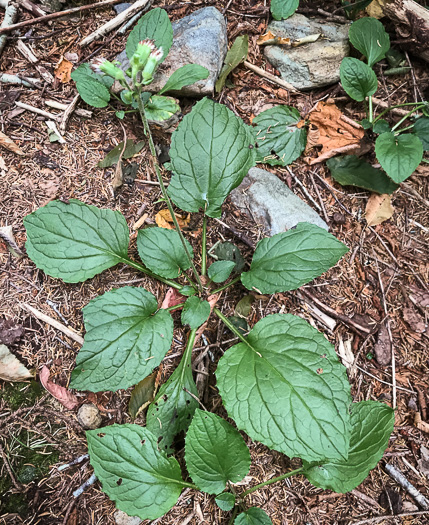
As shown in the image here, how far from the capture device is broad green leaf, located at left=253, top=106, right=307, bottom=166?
271 centimetres

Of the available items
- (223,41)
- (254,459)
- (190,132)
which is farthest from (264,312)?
(223,41)

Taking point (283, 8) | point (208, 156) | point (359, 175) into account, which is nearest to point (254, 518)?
point (208, 156)

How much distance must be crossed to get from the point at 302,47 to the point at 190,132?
1281mm

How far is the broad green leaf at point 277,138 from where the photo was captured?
8.89ft

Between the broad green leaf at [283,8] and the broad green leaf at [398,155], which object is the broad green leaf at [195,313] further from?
Answer: the broad green leaf at [283,8]

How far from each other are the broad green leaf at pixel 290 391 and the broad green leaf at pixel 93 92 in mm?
1782

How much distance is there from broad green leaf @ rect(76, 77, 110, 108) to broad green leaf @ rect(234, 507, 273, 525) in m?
2.60

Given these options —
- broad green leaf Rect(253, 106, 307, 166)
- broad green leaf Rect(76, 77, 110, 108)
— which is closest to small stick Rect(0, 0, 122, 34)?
broad green leaf Rect(76, 77, 110, 108)

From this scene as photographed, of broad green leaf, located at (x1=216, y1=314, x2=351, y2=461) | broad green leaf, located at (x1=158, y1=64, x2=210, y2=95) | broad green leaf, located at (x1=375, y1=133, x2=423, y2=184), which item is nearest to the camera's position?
broad green leaf, located at (x1=216, y1=314, x2=351, y2=461)

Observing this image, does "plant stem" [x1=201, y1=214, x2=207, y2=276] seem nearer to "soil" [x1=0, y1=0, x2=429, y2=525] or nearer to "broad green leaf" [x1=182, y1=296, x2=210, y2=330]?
"soil" [x1=0, y1=0, x2=429, y2=525]

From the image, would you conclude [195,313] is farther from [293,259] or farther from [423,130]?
[423,130]

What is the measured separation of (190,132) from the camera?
7.50 feet

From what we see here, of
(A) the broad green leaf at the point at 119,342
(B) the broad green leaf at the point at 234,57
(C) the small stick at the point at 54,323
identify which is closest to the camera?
(A) the broad green leaf at the point at 119,342

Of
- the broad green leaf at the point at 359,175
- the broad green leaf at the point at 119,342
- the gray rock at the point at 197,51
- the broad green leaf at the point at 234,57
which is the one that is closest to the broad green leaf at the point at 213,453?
the broad green leaf at the point at 119,342
